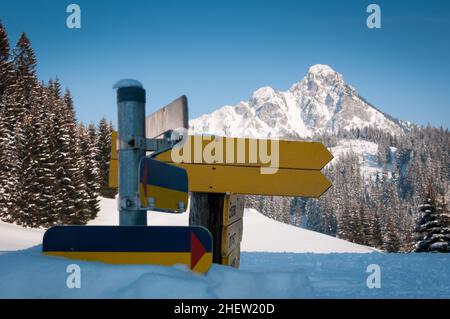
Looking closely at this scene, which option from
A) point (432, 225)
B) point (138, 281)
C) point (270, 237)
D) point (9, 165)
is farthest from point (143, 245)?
point (9, 165)

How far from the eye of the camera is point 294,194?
9.23 ft

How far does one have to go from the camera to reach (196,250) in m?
2.07

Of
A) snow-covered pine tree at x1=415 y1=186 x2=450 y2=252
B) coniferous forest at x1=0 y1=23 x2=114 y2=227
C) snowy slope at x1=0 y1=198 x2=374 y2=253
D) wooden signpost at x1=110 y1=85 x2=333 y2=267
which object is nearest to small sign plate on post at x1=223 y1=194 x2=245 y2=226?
wooden signpost at x1=110 y1=85 x2=333 y2=267

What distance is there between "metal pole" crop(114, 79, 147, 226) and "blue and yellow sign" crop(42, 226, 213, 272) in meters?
0.08

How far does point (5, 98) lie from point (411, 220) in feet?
405

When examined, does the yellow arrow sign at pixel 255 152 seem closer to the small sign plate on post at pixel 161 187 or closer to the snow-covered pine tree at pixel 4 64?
the small sign plate on post at pixel 161 187

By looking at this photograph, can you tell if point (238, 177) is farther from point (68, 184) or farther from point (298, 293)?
point (68, 184)

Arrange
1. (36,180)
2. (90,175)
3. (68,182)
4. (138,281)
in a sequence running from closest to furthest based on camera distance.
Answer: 1. (138,281)
2. (36,180)
3. (68,182)
4. (90,175)

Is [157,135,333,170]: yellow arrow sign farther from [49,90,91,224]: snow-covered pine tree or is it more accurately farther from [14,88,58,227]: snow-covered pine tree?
[49,90,91,224]: snow-covered pine tree

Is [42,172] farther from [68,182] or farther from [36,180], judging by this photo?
[68,182]

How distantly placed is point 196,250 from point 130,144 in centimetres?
66

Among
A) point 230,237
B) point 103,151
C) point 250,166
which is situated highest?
point 103,151

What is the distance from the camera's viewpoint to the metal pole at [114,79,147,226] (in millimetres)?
1958
